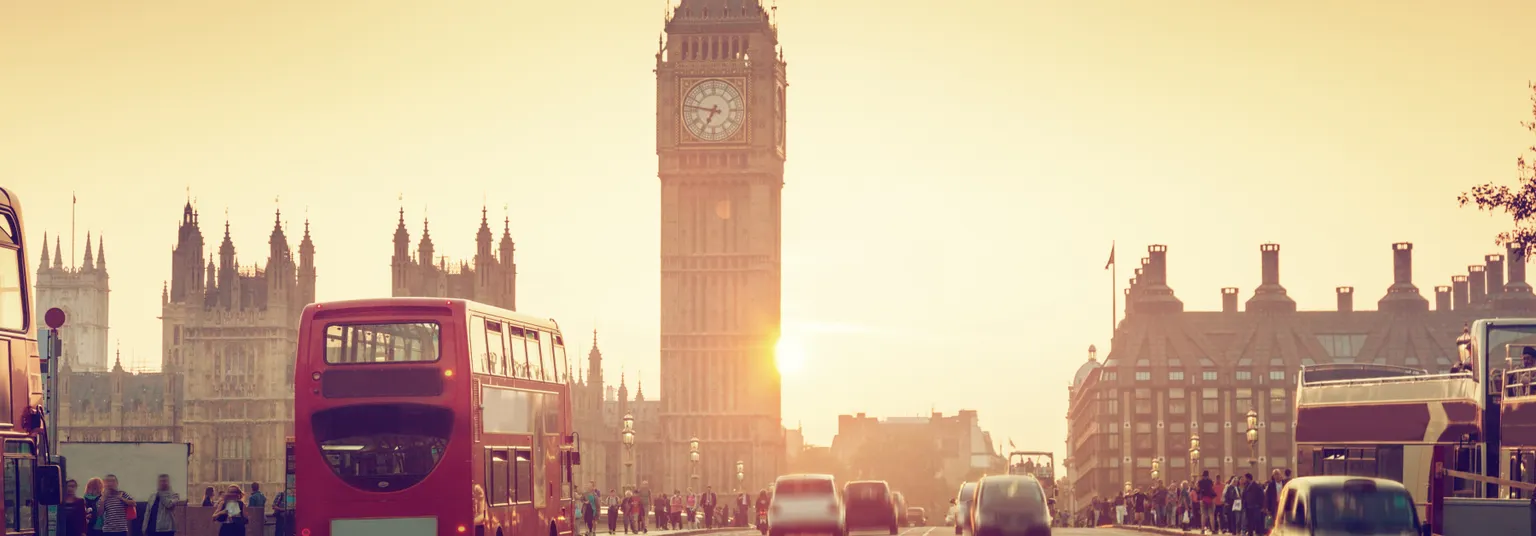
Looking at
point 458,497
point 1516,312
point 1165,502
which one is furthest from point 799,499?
point 1516,312

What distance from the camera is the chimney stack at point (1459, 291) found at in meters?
136

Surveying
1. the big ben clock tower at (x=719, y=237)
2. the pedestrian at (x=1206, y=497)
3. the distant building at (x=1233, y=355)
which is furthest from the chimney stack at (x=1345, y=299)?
the pedestrian at (x=1206, y=497)

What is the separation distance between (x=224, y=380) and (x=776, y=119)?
2965cm

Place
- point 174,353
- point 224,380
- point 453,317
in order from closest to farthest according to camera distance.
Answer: point 453,317 → point 224,380 → point 174,353

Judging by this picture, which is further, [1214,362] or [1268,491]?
[1214,362]

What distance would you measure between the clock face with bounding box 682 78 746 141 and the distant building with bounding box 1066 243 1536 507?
3387 cm

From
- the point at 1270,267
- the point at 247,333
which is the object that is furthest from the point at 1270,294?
the point at 247,333

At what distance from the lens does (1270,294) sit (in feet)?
438

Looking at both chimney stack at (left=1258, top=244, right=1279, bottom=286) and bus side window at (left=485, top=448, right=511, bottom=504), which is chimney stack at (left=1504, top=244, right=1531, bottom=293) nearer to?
chimney stack at (left=1258, top=244, right=1279, bottom=286)

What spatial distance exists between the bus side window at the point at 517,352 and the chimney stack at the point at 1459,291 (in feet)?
373

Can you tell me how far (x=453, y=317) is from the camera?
27766 millimetres

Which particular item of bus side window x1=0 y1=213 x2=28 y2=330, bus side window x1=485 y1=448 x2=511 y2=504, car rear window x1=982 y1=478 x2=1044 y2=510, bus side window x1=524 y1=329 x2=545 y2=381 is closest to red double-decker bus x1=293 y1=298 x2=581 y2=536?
bus side window x1=485 y1=448 x2=511 y2=504

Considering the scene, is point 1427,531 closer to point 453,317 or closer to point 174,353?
point 453,317

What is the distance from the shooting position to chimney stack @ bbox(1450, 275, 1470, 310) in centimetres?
13588
